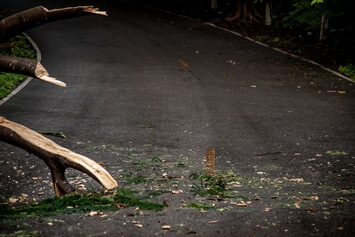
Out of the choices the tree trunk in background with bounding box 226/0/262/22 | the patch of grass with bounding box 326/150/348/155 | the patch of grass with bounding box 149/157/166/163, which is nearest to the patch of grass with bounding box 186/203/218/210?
the patch of grass with bounding box 149/157/166/163

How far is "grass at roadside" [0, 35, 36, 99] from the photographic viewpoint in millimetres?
16266

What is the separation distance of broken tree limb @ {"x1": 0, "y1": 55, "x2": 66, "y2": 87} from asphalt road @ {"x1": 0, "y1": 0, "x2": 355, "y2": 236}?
1.52 m

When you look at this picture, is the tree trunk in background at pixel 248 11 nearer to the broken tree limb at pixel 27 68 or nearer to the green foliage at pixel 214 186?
the green foliage at pixel 214 186

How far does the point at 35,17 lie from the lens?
7.11 meters

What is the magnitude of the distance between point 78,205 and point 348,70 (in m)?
13.8

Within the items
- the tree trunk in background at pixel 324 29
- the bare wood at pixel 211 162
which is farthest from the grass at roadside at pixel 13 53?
the tree trunk in background at pixel 324 29

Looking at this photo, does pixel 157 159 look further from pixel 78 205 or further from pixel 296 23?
pixel 296 23

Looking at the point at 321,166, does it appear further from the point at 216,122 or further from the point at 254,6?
the point at 254,6

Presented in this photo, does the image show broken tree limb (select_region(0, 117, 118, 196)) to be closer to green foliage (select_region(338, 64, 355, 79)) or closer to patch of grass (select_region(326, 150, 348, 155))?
patch of grass (select_region(326, 150, 348, 155))

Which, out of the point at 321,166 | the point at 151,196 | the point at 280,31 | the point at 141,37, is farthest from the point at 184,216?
the point at 280,31

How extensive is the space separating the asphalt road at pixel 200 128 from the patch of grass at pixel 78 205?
0.19m

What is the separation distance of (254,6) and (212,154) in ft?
78.3

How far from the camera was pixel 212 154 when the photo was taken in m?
9.52

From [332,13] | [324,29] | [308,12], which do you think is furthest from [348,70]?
[324,29]
